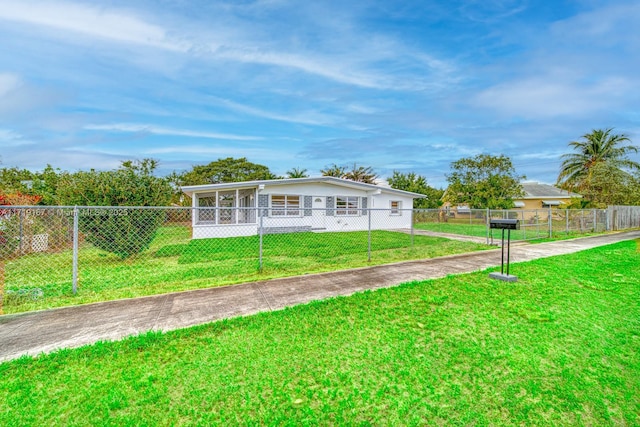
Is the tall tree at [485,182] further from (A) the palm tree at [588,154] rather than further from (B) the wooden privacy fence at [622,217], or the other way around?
(B) the wooden privacy fence at [622,217]

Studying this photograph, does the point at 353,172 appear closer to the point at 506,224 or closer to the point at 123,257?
the point at 123,257

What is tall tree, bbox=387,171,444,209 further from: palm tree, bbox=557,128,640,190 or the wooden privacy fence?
the wooden privacy fence

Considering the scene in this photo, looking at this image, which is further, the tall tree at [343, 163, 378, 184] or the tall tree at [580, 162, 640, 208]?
the tall tree at [343, 163, 378, 184]

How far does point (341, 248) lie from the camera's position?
34.7ft

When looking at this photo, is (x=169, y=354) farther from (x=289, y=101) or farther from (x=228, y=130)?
(x=228, y=130)

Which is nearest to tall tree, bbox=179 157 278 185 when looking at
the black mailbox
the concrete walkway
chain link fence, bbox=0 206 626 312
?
chain link fence, bbox=0 206 626 312

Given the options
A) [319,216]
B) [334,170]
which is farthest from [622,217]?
[334,170]

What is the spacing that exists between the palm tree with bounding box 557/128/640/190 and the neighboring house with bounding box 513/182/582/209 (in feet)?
4.17

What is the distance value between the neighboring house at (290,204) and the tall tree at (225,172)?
19.2 m

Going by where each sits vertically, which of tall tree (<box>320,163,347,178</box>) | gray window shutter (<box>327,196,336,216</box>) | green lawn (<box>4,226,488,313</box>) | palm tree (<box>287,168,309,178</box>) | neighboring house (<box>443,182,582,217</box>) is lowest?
green lawn (<box>4,226,488,313</box>)

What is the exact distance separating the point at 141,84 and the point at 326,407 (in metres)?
15.7

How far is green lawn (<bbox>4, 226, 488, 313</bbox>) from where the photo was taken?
4.86 meters

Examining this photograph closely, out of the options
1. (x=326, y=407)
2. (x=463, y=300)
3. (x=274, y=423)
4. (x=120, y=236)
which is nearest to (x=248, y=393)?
(x=274, y=423)

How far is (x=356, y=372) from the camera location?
2527 mm
